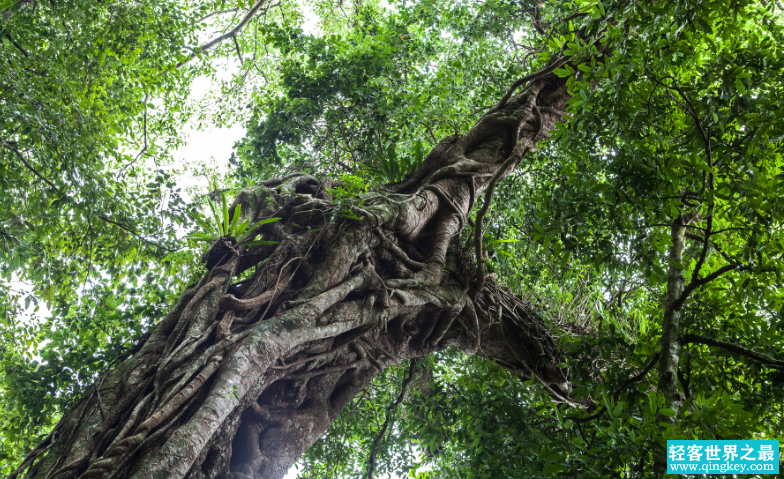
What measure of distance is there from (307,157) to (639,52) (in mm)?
4475

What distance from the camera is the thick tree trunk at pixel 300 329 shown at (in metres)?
2.67

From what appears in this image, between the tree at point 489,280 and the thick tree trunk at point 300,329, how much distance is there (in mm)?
17

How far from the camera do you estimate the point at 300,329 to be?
10.6 ft

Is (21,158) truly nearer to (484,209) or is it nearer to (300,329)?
(300,329)

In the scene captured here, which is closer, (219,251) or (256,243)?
(256,243)

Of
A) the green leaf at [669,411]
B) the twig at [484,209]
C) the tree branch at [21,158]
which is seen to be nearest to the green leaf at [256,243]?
the tree branch at [21,158]

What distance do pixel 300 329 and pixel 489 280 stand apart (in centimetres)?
249

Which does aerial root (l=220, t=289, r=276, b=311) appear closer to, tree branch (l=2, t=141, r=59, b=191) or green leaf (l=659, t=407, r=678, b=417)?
tree branch (l=2, t=141, r=59, b=191)

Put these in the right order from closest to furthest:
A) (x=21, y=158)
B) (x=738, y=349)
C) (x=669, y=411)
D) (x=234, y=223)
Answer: (x=669, y=411) → (x=738, y=349) → (x=21, y=158) → (x=234, y=223)

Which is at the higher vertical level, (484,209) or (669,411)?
(484,209)

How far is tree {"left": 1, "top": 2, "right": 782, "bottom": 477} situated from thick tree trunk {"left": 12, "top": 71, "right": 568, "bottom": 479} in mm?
17

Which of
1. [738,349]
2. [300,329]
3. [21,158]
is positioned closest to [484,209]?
[300,329]

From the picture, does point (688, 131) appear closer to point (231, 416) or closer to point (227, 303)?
point (227, 303)

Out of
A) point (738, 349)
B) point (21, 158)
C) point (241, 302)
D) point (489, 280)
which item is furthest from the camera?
point (489, 280)
